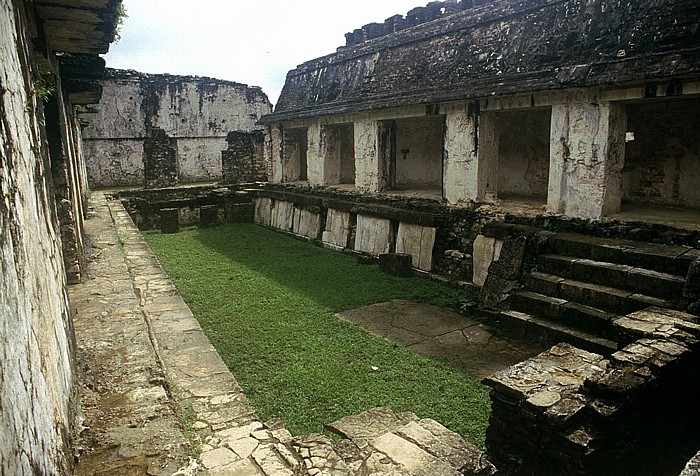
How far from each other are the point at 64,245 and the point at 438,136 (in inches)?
337

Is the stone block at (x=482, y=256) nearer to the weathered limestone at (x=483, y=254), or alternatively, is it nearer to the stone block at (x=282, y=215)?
the weathered limestone at (x=483, y=254)

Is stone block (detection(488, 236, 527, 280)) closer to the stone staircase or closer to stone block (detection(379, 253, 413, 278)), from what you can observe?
the stone staircase

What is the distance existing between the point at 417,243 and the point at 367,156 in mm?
2446

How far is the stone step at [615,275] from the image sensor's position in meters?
4.76

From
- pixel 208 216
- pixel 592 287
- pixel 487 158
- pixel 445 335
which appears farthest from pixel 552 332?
pixel 208 216

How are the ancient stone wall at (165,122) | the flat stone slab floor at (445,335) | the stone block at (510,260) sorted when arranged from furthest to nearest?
the ancient stone wall at (165,122)
the stone block at (510,260)
the flat stone slab floor at (445,335)

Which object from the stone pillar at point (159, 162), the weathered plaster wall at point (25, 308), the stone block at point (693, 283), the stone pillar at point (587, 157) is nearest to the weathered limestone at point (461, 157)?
the stone pillar at point (587, 157)

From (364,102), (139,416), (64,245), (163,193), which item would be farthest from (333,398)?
(163,193)

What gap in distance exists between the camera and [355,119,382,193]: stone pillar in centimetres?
955

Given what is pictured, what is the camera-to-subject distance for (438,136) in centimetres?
1147

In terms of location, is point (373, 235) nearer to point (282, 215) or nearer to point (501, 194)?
point (501, 194)

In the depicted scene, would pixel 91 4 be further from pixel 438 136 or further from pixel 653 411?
pixel 438 136

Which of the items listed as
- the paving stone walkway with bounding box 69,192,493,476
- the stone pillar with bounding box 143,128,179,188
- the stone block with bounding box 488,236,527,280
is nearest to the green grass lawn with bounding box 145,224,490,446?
the paving stone walkway with bounding box 69,192,493,476

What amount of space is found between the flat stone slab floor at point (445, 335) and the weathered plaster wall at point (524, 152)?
3866 millimetres
